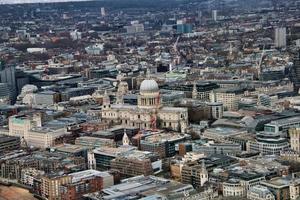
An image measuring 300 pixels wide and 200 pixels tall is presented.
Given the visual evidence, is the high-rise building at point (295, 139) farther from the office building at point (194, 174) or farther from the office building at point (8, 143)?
the office building at point (8, 143)

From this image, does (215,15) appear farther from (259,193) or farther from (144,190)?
(259,193)

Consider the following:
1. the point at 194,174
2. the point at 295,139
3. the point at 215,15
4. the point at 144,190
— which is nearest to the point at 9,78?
the point at 295,139

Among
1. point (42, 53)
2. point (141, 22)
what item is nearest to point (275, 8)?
point (141, 22)

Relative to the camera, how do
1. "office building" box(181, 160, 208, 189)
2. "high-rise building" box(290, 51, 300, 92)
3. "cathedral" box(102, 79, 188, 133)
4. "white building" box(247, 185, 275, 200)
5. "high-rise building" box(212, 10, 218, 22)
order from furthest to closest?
"high-rise building" box(212, 10, 218, 22)
"high-rise building" box(290, 51, 300, 92)
"cathedral" box(102, 79, 188, 133)
"office building" box(181, 160, 208, 189)
"white building" box(247, 185, 275, 200)

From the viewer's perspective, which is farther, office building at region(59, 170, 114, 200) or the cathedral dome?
the cathedral dome

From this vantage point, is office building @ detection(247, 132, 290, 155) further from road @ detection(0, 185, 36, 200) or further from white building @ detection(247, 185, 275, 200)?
road @ detection(0, 185, 36, 200)

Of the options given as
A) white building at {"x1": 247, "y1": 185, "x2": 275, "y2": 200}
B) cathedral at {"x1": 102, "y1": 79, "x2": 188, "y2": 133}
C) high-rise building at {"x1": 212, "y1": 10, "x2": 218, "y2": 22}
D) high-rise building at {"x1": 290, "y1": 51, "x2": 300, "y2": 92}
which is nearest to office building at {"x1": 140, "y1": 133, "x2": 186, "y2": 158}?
cathedral at {"x1": 102, "y1": 79, "x2": 188, "y2": 133}

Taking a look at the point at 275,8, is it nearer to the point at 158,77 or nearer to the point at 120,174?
the point at 158,77
